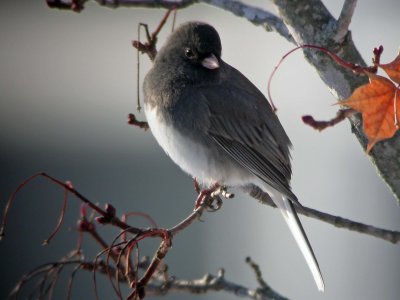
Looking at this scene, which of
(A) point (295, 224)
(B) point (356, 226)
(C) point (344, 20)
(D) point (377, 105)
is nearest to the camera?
(D) point (377, 105)

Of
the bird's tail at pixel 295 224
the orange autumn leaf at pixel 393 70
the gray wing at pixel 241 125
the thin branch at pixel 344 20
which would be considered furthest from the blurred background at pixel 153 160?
the orange autumn leaf at pixel 393 70

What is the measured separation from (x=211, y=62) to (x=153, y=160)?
315 cm

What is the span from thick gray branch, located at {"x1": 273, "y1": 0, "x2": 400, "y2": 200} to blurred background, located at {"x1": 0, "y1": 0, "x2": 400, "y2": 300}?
302cm

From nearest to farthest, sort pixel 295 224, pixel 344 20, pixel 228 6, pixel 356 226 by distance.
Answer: pixel 344 20 → pixel 356 226 → pixel 228 6 → pixel 295 224

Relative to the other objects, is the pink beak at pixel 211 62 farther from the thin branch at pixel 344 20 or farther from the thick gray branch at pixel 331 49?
the thin branch at pixel 344 20

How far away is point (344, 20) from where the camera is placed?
2.27 meters

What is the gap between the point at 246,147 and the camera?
10.6ft

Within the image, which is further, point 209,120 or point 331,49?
point 209,120

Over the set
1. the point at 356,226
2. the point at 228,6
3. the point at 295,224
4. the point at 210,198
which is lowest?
the point at 295,224

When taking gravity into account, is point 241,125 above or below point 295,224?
above

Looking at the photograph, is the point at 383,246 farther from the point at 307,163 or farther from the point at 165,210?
the point at 165,210

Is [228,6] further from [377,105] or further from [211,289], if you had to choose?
[211,289]

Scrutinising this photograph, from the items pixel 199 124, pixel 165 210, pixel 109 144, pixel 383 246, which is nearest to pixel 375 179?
pixel 383 246

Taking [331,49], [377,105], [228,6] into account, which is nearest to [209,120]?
[228,6]
